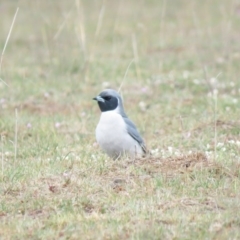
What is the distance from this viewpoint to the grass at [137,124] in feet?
19.7

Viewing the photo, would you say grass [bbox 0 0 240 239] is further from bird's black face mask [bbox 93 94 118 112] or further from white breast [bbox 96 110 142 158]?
bird's black face mask [bbox 93 94 118 112]

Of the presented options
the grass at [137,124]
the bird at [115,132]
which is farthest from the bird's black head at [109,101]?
the grass at [137,124]

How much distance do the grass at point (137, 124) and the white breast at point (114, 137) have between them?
16 cm

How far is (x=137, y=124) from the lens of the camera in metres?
10.3

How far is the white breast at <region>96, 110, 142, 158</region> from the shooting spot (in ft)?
25.6

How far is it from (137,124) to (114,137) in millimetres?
2520


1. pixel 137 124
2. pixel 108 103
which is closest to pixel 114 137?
pixel 108 103

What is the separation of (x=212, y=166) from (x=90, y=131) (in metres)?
2.96

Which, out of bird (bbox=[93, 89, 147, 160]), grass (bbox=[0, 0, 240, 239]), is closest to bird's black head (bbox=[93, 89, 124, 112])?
bird (bbox=[93, 89, 147, 160])

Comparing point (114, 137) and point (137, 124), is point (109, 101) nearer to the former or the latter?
point (114, 137)

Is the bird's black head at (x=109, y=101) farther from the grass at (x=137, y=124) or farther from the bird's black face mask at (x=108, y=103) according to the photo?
the grass at (x=137, y=124)

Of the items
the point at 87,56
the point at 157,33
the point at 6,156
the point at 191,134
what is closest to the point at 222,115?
the point at 191,134

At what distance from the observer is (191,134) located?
9.45 m

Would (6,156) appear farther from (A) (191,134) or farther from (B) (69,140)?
(A) (191,134)
